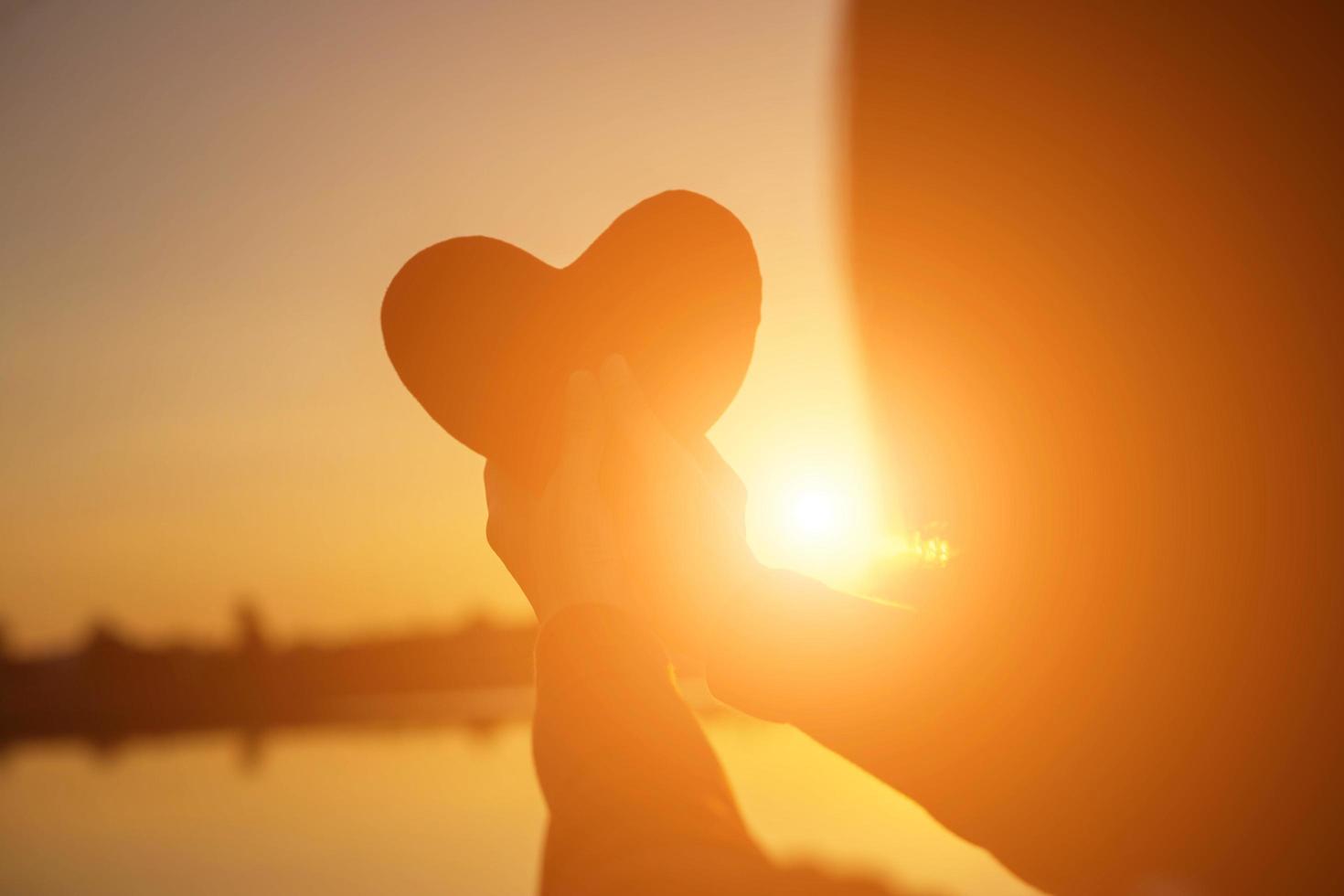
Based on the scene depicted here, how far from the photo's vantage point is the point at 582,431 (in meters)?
1.66

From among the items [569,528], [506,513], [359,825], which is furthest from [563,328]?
[359,825]

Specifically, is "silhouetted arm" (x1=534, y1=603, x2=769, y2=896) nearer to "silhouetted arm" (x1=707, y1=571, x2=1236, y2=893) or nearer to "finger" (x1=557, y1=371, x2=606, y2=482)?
"silhouetted arm" (x1=707, y1=571, x2=1236, y2=893)

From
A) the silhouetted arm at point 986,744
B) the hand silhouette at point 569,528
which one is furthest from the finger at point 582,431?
the silhouetted arm at point 986,744

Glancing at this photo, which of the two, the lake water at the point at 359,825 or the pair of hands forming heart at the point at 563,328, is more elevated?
the pair of hands forming heart at the point at 563,328

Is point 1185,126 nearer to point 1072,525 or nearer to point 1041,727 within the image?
point 1072,525

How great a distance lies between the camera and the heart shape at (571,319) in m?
2.00

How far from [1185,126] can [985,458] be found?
0.96ft

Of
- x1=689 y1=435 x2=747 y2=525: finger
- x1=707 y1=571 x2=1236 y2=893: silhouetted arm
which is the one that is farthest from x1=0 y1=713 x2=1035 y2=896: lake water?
x1=707 y1=571 x2=1236 y2=893: silhouetted arm

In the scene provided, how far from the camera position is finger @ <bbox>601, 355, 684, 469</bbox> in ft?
5.19

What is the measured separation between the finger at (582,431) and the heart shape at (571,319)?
0.23 metres

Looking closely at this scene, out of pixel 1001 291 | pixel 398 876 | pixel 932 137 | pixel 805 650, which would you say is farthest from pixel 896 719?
pixel 398 876

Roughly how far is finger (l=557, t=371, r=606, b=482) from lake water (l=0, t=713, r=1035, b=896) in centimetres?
85

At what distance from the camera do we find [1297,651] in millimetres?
800

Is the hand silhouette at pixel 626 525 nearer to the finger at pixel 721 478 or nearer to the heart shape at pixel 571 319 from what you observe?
the finger at pixel 721 478
